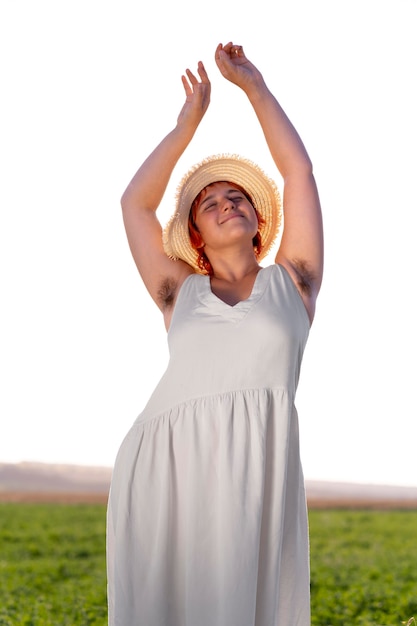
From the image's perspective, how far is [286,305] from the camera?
295 centimetres

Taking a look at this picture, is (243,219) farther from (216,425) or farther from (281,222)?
(216,425)

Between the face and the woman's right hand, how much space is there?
26 centimetres

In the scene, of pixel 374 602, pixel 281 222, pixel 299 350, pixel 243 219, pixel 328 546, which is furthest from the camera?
pixel 328 546

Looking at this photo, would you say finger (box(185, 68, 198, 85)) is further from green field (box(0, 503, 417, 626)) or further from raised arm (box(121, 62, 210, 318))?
green field (box(0, 503, 417, 626))

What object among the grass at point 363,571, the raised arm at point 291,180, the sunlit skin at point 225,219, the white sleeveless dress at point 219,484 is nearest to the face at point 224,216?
the sunlit skin at point 225,219

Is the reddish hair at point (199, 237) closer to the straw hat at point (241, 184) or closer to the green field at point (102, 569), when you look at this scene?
the straw hat at point (241, 184)

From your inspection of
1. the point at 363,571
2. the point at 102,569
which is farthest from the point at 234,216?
the point at 102,569

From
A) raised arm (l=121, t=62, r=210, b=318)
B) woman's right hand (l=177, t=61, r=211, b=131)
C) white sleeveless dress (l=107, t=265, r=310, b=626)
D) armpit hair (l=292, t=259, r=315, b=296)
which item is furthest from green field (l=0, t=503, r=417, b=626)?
woman's right hand (l=177, t=61, r=211, b=131)

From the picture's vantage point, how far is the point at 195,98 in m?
3.25

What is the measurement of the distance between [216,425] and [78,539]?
12.0 metres

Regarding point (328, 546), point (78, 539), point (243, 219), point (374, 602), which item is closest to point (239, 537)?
point (243, 219)

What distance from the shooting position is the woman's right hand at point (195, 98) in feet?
10.7

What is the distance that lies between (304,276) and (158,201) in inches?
26.4

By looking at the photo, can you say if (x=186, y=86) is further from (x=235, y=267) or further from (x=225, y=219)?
(x=235, y=267)
